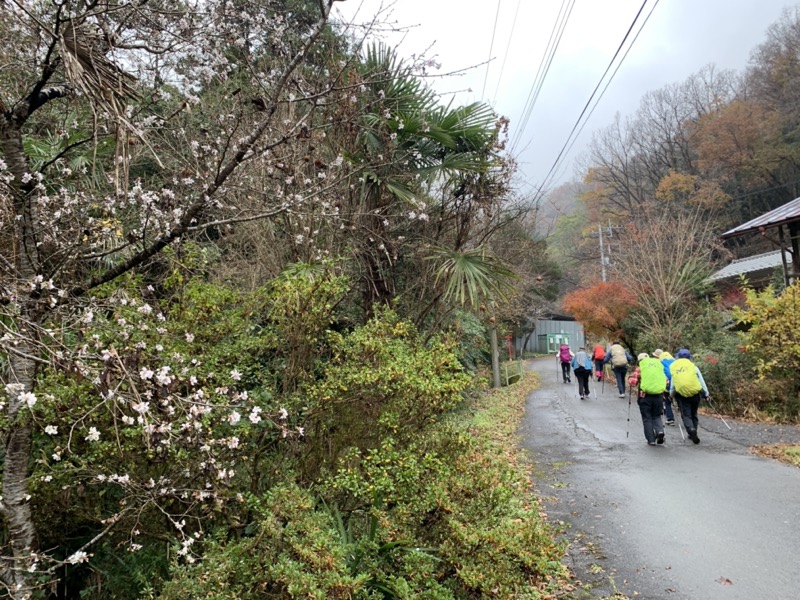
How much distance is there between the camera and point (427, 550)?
323cm

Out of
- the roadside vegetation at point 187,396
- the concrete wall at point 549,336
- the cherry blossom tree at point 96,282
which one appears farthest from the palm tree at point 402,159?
the concrete wall at point 549,336

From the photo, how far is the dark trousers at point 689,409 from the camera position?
867 cm

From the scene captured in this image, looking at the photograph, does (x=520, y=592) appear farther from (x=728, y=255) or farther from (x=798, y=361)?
(x=728, y=255)

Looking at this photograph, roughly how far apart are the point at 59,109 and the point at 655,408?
355 inches

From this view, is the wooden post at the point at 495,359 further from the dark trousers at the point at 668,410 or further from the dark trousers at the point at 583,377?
the dark trousers at the point at 668,410

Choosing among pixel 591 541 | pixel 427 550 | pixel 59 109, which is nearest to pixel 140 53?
pixel 59 109

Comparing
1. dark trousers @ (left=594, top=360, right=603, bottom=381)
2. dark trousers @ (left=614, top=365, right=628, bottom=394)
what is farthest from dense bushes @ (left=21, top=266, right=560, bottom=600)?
dark trousers @ (left=594, top=360, right=603, bottom=381)

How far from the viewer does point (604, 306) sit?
21.3 m

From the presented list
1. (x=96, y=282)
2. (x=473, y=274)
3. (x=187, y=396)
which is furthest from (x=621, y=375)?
(x=96, y=282)

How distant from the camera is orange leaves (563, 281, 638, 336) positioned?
68.4ft

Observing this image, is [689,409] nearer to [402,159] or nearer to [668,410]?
[668,410]

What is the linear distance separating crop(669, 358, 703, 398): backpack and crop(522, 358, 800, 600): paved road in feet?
2.89

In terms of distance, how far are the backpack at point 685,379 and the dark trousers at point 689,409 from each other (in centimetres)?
13

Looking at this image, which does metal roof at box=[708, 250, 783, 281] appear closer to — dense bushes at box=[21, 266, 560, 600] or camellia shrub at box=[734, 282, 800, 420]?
camellia shrub at box=[734, 282, 800, 420]
